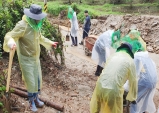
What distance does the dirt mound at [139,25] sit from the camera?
12851 mm

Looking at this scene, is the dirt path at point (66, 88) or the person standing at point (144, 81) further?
the dirt path at point (66, 88)

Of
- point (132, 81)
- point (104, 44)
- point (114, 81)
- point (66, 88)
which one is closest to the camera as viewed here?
point (114, 81)

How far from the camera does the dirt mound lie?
1285 cm

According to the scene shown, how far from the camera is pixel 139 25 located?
550 inches

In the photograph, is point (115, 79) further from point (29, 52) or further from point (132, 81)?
point (29, 52)

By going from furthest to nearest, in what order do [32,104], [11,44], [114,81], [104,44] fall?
[104,44]
[32,104]
[11,44]
[114,81]

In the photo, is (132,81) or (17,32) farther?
(17,32)

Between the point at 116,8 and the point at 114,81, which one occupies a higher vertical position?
the point at 114,81

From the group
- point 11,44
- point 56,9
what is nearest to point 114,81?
point 11,44

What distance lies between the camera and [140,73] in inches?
178

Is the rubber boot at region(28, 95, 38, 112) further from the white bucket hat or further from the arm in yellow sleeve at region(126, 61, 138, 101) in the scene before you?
the arm in yellow sleeve at region(126, 61, 138, 101)

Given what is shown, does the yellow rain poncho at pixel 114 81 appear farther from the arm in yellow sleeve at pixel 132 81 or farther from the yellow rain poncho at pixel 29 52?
the yellow rain poncho at pixel 29 52

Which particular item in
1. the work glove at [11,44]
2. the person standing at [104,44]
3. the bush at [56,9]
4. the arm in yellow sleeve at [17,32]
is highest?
the arm in yellow sleeve at [17,32]

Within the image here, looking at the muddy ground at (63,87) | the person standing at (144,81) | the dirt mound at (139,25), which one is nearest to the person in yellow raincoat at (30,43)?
the muddy ground at (63,87)
